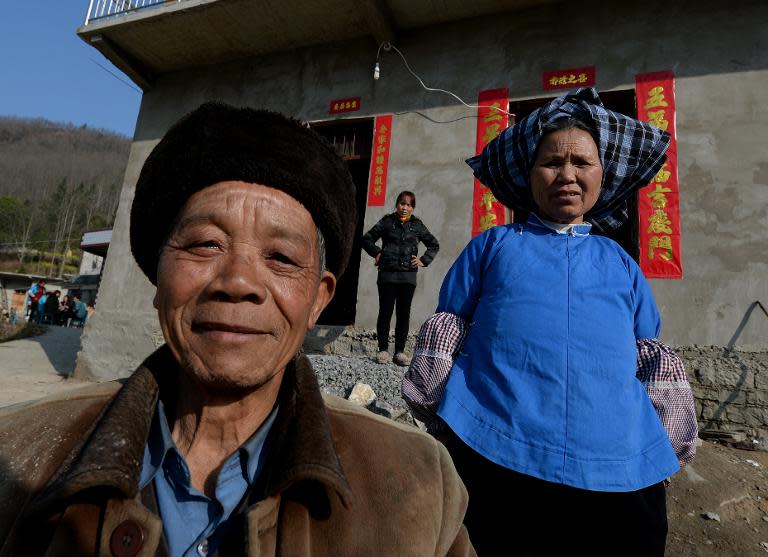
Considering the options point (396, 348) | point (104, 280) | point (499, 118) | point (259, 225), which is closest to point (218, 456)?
point (259, 225)

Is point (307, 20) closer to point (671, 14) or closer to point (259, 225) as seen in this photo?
point (671, 14)

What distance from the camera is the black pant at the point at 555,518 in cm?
134

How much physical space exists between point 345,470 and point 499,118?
6.38m

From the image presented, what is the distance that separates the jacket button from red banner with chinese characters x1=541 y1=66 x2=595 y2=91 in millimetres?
6842

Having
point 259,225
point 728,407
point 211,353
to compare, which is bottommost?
point 728,407

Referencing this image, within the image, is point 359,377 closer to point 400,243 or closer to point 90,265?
point 400,243

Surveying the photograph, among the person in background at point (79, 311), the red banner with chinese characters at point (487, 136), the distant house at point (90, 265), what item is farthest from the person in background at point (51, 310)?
the red banner with chinese characters at point (487, 136)

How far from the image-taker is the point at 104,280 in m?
8.38

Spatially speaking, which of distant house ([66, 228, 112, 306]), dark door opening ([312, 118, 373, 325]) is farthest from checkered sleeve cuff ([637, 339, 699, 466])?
distant house ([66, 228, 112, 306])

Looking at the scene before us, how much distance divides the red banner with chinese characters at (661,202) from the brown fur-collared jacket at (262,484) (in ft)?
17.5

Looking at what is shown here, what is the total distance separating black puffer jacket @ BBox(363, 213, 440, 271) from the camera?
18.6 feet

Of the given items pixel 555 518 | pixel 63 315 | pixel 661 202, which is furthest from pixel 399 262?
pixel 63 315

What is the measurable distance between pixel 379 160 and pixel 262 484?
6522mm

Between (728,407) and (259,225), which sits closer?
(259,225)
